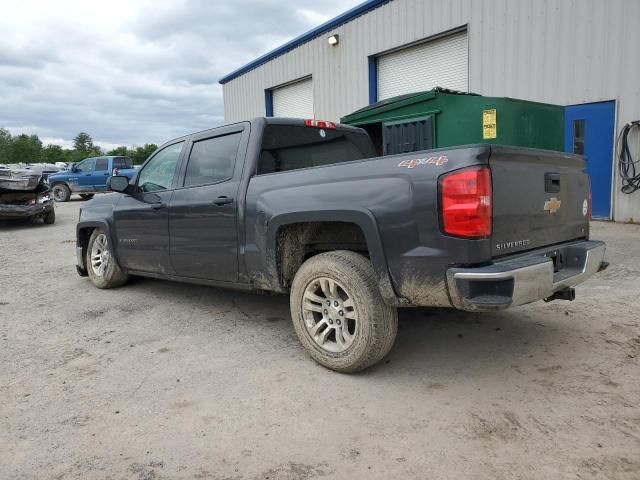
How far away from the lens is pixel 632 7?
28.1 feet

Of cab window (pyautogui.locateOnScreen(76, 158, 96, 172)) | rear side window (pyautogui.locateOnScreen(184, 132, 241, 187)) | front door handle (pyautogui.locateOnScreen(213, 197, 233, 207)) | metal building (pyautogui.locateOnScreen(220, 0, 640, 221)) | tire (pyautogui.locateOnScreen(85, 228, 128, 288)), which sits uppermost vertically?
metal building (pyautogui.locateOnScreen(220, 0, 640, 221))

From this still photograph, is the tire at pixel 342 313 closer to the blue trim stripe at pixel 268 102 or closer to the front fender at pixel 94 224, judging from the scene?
the front fender at pixel 94 224

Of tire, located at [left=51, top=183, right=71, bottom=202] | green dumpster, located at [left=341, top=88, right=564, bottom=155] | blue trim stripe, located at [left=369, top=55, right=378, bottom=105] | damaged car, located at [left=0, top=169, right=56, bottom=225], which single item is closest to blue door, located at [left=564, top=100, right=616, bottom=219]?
green dumpster, located at [left=341, top=88, right=564, bottom=155]

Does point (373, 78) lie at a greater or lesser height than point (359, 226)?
greater

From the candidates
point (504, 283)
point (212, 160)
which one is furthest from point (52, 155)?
point (504, 283)

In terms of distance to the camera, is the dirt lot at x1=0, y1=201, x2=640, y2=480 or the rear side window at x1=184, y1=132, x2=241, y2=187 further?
the rear side window at x1=184, y1=132, x2=241, y2=187

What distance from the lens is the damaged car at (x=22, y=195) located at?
11844 mm

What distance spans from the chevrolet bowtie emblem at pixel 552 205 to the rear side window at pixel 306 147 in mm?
1893

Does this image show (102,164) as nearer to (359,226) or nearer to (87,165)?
(87,165)

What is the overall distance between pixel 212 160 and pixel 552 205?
106 inches

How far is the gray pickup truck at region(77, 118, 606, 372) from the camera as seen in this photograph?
8.84 ft

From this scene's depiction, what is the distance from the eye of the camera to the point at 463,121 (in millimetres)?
7406

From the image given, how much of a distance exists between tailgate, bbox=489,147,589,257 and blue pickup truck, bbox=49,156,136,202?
18.0m

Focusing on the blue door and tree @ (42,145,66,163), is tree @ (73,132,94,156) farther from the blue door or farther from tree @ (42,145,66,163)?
the blue door
